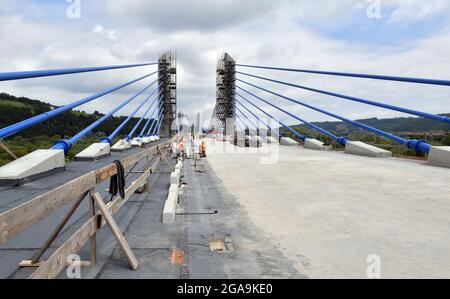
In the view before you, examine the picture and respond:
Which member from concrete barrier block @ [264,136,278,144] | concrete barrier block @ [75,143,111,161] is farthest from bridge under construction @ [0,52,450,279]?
concrete barrier block @ [264,136,278,144]

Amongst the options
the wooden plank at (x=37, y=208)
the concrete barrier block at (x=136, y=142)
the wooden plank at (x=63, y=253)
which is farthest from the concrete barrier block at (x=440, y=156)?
the concrete barrier block at (x=136, y=142)

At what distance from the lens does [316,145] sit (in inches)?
1059

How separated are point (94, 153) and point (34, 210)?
14302mm

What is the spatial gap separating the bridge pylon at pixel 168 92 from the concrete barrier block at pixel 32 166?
4602cm

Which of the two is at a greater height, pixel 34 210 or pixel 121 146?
pixel 34 210

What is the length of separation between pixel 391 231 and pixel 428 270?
161cm

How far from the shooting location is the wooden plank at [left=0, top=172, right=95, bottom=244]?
2.31 m

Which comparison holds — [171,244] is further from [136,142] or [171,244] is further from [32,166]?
[136,142]

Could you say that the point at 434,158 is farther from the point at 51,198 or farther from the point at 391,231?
the point at 51,198

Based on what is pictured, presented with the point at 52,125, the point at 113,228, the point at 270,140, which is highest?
the point at 113,228

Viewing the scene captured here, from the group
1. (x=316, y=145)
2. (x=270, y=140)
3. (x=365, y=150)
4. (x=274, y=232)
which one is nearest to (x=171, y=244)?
(x=274, y=232)

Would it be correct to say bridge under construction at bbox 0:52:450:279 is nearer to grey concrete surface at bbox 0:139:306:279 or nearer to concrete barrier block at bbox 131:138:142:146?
grey concrete surface at bbox 0:139:306:279

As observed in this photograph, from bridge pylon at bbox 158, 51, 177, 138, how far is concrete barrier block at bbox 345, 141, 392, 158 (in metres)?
40.1
